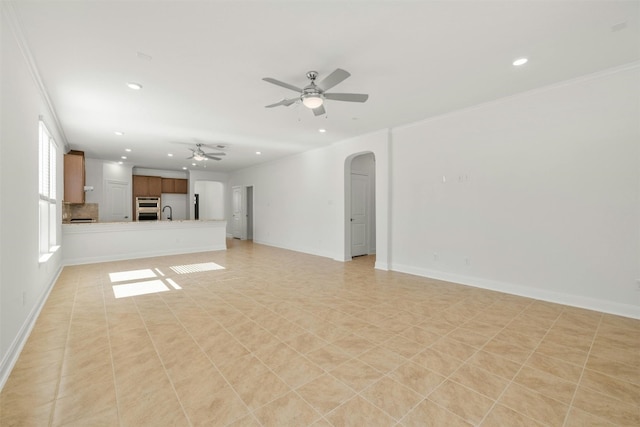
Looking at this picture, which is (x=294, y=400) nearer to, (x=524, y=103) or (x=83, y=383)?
(x=83, y=383)

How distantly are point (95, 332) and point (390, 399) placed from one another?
9.74ft

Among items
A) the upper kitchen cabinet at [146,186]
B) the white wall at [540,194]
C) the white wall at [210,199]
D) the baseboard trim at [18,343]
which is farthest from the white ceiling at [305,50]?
the white wall at [210,199]

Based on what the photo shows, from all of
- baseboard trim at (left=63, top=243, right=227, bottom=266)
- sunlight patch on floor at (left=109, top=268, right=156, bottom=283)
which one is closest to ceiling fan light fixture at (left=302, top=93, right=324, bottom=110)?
sunlight patch on floor at (left=109, top=268, right=156, bottom=283)

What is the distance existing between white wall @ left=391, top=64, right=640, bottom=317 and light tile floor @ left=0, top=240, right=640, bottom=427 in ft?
1.50

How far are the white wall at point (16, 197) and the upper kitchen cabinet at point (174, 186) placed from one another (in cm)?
780

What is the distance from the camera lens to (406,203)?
17.8ft

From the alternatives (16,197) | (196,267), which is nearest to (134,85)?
(16,197)

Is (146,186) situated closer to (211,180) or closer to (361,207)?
(211,180)

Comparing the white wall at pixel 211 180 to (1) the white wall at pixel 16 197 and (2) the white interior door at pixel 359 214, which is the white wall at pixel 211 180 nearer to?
(2) the white interior door at pixel 359 214

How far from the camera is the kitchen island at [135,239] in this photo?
20.7ft

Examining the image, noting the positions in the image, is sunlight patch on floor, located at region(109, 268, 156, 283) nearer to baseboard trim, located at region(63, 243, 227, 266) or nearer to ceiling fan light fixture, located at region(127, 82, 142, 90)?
baseboard trim, located at region(63, 243, 227, 266)

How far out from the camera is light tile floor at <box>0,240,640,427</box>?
1.73 metres

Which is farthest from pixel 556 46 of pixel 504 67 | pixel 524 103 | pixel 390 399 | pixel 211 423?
pixel 211 423

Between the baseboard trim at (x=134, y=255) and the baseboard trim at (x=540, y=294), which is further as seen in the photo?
the baseboard trim at (x=134, y=255)
